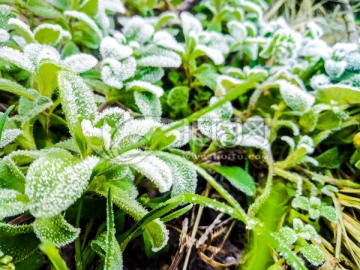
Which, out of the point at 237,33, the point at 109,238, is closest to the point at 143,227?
the point at 109,238

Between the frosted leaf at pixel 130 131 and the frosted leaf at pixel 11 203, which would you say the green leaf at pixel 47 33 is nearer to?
the frosted leaf at pixel 130 131

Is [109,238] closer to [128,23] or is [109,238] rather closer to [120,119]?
[120,119]

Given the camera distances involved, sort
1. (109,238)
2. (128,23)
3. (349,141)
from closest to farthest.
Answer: (109,238), (349,141), (128,23)

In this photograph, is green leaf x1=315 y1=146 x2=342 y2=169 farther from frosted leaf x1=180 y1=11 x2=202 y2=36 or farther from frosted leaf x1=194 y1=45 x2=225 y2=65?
frosted leaf x1=180 y1=11 x2=202 y2=36

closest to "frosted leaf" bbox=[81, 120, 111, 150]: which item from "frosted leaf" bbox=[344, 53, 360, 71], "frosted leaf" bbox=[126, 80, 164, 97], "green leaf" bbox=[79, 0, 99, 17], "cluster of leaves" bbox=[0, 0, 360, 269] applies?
"cluster of leaves" bbox=[0, 0, 360, 269]

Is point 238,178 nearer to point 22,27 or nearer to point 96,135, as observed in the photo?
point 96,135

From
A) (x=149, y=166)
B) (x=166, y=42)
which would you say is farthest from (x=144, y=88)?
(x=149, y=166)
